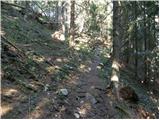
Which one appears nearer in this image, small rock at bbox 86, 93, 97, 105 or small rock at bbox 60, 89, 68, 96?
small rock at bbox 60, 89, 68, 96

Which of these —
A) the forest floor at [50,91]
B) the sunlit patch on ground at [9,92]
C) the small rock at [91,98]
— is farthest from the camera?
the small rock at [91,98]

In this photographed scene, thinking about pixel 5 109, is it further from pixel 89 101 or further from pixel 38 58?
pixel 38 58

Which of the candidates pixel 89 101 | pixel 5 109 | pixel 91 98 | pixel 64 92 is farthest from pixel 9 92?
pixel 91 98

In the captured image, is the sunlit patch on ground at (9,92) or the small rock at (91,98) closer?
the sunlit patch on ground at (9,92)

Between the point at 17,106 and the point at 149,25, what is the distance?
14.2 meters

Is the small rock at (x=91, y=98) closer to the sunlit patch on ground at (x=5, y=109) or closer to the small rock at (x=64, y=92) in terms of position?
the small rock at (x=64, y=92)

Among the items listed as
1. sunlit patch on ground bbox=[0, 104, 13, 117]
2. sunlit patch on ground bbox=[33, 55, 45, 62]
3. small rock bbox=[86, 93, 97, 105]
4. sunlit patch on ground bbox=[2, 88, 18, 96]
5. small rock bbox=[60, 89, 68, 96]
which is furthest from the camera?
sunlit patch on ground bbox=[33, 55, 45, 62]

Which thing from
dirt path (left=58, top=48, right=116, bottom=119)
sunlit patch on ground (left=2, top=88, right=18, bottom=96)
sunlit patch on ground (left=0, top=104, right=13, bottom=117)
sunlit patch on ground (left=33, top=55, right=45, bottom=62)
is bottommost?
dirt path (left=58, top=48, right=116, bottom=119)

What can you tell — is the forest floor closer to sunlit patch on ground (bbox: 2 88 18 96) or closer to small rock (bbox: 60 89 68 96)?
sunlit patch on ground (bbox: 2 88 18 96)

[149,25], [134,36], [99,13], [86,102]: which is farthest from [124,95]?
[99,13]

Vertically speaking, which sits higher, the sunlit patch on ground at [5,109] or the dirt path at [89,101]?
the sunlit patch on ground at [5,109]

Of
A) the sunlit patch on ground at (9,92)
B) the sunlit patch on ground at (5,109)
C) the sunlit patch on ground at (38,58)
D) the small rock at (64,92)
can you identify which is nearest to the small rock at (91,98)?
the small rock at (64,92)

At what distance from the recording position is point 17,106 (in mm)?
10062

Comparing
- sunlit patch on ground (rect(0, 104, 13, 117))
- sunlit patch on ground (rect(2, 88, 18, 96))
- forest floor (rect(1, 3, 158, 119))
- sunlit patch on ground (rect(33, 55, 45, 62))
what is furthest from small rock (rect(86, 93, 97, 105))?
sunlit patch on ground (rect(0, 104, 13, 117))
